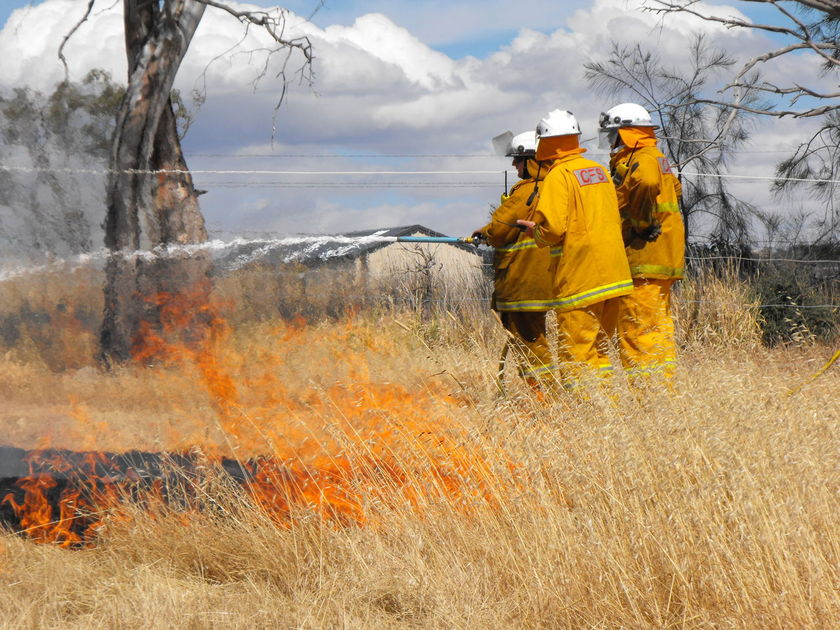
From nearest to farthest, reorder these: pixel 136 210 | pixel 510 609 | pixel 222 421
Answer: pixel 510 609 → pixel 222 421 → pixel 136 210

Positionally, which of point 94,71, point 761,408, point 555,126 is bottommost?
point 761,408

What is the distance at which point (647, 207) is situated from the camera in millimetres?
6168

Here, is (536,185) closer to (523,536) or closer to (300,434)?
(300,434)

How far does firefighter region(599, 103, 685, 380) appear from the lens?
6.12 m

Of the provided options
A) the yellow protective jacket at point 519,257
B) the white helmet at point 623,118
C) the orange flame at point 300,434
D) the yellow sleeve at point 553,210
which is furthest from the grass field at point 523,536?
the white helmet at point 623,118

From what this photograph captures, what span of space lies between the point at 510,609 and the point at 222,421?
3.29 metres

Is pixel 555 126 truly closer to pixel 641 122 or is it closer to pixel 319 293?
pixel 641 122

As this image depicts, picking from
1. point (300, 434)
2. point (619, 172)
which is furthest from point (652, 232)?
point (300, 434)

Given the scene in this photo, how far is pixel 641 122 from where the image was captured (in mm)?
6312

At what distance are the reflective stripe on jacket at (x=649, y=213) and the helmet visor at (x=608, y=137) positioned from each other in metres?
0.12

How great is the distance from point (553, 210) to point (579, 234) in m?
0.22

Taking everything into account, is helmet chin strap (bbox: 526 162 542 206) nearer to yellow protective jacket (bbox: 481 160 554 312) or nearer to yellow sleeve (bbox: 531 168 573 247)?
yellow protective jacket (bbox: 481 160 554 312)

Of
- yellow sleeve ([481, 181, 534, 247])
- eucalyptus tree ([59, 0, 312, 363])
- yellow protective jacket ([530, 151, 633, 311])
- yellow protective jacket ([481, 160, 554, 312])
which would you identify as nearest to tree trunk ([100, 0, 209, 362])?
eucalyptus tree ([59, 0, 312, 363])

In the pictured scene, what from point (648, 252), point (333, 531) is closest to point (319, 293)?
point (648, 252)
